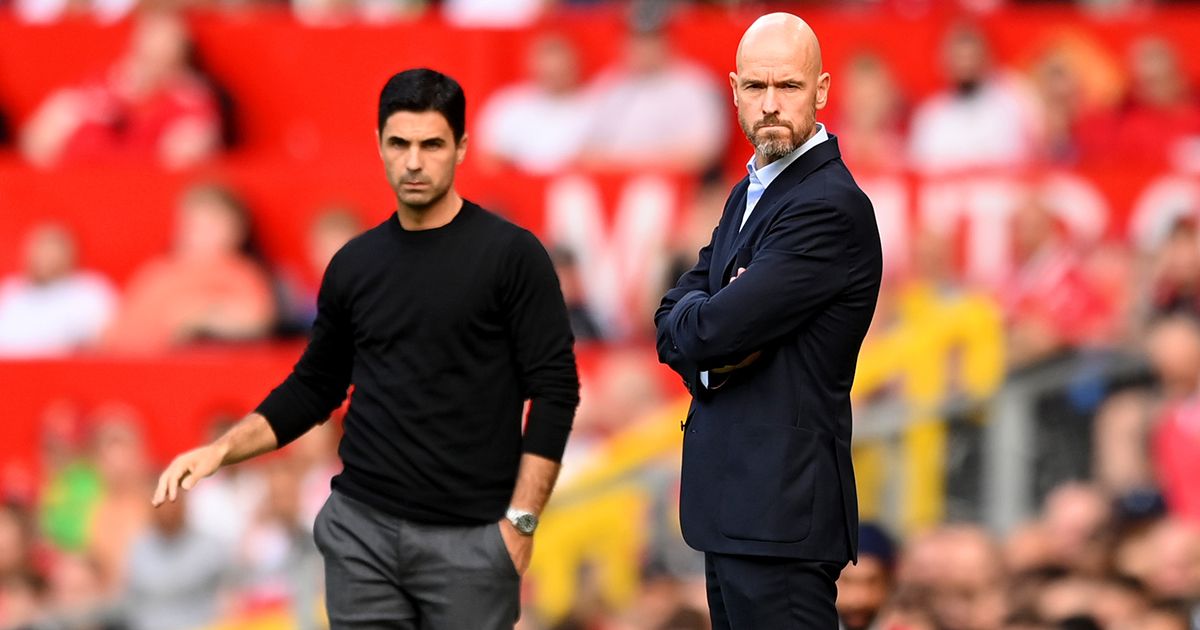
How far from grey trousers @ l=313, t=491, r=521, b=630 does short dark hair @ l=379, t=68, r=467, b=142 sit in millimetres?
880

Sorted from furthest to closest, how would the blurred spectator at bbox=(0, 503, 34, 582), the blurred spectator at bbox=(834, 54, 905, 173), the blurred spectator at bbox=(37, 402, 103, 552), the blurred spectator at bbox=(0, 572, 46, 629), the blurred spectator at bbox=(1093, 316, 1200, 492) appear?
the blurred spectator at bbox=(834, 54, 905, 173) → the blurred spectator at bbox=(37, 402, 103, 552) → the blurred spectator at bbox=(0, 503, 34, 582) → the blurred spectator at bbox=(0, 572, 46, 629) → the blurred spectator at bbox=(1093, 316, 1200, 492)

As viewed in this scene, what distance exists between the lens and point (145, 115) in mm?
11492

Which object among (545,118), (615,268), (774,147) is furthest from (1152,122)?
(774,147)

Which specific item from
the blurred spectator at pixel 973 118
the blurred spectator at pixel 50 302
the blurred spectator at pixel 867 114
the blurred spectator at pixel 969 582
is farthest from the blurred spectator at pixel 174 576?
the blurred spectator at pixel 973 118

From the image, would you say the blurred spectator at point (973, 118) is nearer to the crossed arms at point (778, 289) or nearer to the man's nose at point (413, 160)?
the man's nose at point (413, 160)

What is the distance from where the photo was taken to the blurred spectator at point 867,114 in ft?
33.8

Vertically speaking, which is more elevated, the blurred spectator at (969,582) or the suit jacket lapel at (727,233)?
the suit jacket lapel at (727,233)

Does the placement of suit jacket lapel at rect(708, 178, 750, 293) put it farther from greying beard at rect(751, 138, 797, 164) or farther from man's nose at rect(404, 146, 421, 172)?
man's nose at rect(404, 146, 421, 172)

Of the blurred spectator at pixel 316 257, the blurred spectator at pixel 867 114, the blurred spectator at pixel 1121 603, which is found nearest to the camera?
the blurred spectator at pixel 1121 603

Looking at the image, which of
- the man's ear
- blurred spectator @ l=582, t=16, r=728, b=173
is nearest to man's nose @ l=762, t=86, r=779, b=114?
the man's ear

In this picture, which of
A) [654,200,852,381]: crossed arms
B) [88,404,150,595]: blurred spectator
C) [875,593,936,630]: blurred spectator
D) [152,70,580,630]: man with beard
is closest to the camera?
[654,200,852,381]: crossed arms

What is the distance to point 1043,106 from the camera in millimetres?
10586

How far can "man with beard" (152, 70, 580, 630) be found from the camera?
183 inches

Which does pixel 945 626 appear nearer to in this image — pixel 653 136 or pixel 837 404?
pixel 837 404
